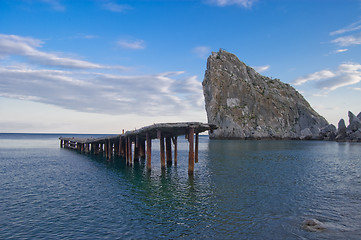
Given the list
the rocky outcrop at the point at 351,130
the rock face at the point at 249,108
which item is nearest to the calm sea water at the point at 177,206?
the rocky outcrop at the point at 351,130

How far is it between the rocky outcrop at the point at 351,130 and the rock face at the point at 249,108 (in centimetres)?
1446

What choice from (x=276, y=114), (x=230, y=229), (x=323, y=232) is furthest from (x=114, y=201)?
(x=276, y=114)

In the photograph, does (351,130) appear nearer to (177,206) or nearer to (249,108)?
(249,108)

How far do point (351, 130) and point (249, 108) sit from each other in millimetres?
44936

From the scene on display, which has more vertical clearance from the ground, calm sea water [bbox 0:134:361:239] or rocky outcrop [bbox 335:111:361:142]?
rocky outcrop [bbox 335:111:361:142]

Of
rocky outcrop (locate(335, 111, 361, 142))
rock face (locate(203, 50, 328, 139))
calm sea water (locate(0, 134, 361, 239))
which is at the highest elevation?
rock face (locate(203, 50, 328, 139))

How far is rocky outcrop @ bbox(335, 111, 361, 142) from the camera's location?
8788 centimetres

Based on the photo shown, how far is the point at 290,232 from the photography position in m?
11.0

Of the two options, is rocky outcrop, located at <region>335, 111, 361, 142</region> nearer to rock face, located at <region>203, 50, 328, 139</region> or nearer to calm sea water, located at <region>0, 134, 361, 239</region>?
rock face, located at <region>203, 50, 328, 139</region>

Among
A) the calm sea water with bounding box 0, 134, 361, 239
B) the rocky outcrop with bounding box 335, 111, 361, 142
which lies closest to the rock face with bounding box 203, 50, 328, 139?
the rocky outcrop with bounding box 335, 111, 361, 142

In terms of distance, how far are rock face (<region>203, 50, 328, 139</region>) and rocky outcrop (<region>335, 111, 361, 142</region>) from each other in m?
14.5

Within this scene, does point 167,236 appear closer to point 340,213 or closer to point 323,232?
point 323,232

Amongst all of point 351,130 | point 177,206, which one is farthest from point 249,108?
point 177,206

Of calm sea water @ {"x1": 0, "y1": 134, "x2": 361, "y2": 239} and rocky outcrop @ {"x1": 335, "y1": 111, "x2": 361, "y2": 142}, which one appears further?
rocky outcrop @ {"x1": 335, "y1": 111, "x2": 361, "y2": 142}
